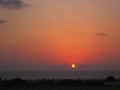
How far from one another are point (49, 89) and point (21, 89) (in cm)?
270

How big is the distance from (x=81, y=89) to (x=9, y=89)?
23.0ft

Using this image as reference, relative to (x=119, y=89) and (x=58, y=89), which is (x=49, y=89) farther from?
(x=119, y=89)

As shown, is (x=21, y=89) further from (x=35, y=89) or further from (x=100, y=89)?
(x=100, y=89)

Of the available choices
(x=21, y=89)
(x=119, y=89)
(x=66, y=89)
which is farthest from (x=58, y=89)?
(x=119, y=89)

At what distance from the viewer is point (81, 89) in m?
36.9

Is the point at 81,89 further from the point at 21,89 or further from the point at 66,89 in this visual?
the point at 21,89

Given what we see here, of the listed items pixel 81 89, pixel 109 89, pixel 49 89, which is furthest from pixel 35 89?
pixel 109 89

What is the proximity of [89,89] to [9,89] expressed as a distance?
25.4 feet

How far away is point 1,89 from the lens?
36156 mm

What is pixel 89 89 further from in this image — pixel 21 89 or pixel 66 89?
pixel 21 89

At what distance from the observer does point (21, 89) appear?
36.1 metres

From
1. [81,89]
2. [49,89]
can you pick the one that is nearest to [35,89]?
[49,89]

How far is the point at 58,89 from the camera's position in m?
36.6

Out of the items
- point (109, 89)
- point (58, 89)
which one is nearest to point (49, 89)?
point (58, 89)
